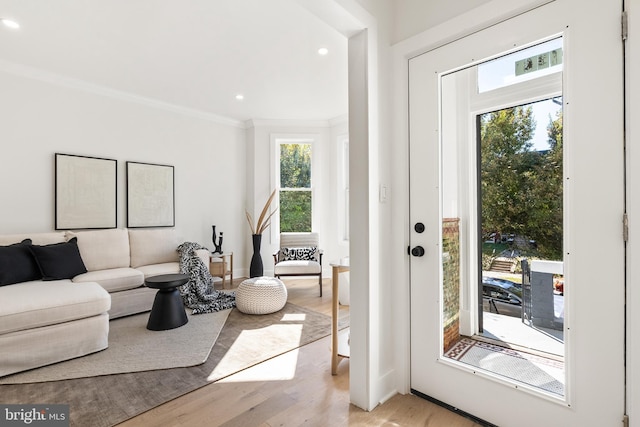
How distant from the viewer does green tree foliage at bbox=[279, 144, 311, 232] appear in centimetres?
554

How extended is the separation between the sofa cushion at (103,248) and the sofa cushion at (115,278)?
15cm

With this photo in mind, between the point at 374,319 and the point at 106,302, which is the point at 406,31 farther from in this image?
the point at 106,302

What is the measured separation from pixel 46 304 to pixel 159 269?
139 cm

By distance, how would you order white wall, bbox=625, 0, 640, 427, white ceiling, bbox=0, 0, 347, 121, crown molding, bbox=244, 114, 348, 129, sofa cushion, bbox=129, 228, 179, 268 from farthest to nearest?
crown molding, bbox=244, 114, 348, 129
sofa cushion, bbox=129, 228, 179, 268
white ceiling, bbox=0, 0, 347, 121
white wall, bbox=625, 0, 640, 427

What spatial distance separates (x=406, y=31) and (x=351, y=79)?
1.57ft

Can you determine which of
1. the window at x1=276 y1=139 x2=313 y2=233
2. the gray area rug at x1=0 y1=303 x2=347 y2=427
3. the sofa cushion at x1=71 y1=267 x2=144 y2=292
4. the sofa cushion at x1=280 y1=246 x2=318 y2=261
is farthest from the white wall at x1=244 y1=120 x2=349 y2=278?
the gray area rug at x1=0 y1=303 x2=347 y2=427

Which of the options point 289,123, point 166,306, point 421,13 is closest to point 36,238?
point 166,306

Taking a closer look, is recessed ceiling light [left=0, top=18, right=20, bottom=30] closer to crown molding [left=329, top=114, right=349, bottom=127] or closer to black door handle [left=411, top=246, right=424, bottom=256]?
black door handle [left=411, top=246, right=424, bottom=256]

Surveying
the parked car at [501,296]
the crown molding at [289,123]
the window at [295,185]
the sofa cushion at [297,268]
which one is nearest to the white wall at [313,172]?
the crown molding at [289,123]

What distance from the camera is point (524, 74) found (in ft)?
4.91

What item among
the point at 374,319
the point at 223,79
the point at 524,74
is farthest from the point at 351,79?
the point at 223,79

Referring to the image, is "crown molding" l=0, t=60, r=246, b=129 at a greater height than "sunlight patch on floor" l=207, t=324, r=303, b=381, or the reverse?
"crown molding" l=0, t=60, r=246, b=129

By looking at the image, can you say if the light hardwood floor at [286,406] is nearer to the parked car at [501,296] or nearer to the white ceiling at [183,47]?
the parked car at [501,296]

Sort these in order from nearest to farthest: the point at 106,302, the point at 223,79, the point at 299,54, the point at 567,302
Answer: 1. the point at 567,302
2. the point at 106,302
3. the point at 299,54
4. the point at 223,79
